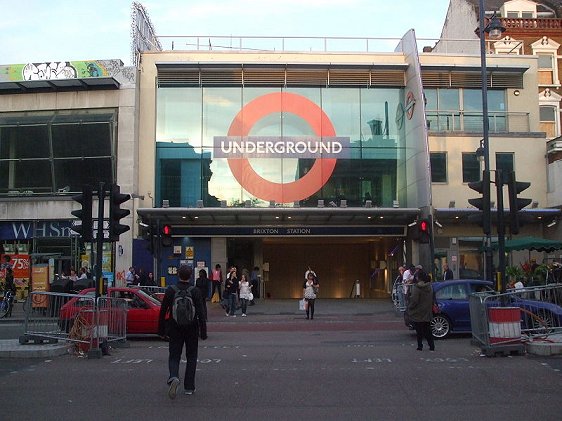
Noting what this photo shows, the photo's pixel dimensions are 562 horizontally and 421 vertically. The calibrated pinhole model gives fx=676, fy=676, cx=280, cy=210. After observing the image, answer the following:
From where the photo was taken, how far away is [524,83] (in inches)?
1373

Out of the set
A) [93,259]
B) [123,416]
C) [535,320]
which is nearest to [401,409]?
[123,416]

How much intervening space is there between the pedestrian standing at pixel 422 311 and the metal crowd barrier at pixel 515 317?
36.3 inches

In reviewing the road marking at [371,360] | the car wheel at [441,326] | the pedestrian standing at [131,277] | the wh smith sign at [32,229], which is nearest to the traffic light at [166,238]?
the pedestrian standing at [131,277]

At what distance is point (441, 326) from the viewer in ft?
55.7

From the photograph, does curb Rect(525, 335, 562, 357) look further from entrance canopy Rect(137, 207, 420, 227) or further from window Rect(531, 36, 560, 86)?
window Rect(531, 36, 560, 86)

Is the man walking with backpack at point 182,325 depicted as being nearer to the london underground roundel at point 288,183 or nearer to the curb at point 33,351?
the curb at point 33,351

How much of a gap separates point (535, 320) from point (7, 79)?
27737 millimetres

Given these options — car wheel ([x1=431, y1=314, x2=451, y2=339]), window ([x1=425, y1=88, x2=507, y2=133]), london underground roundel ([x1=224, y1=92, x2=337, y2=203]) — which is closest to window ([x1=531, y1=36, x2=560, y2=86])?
window ([x1=425, y1=88, x2=507, y2=133])

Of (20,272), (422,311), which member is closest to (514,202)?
(422,311)

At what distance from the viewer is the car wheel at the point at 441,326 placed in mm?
16938

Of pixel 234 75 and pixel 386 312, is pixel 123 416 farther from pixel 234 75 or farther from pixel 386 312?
pixel 234 75

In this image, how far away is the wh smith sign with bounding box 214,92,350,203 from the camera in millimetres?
32719

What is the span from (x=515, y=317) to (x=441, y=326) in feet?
13.2

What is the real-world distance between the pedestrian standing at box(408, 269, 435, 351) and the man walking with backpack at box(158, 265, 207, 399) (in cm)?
617
